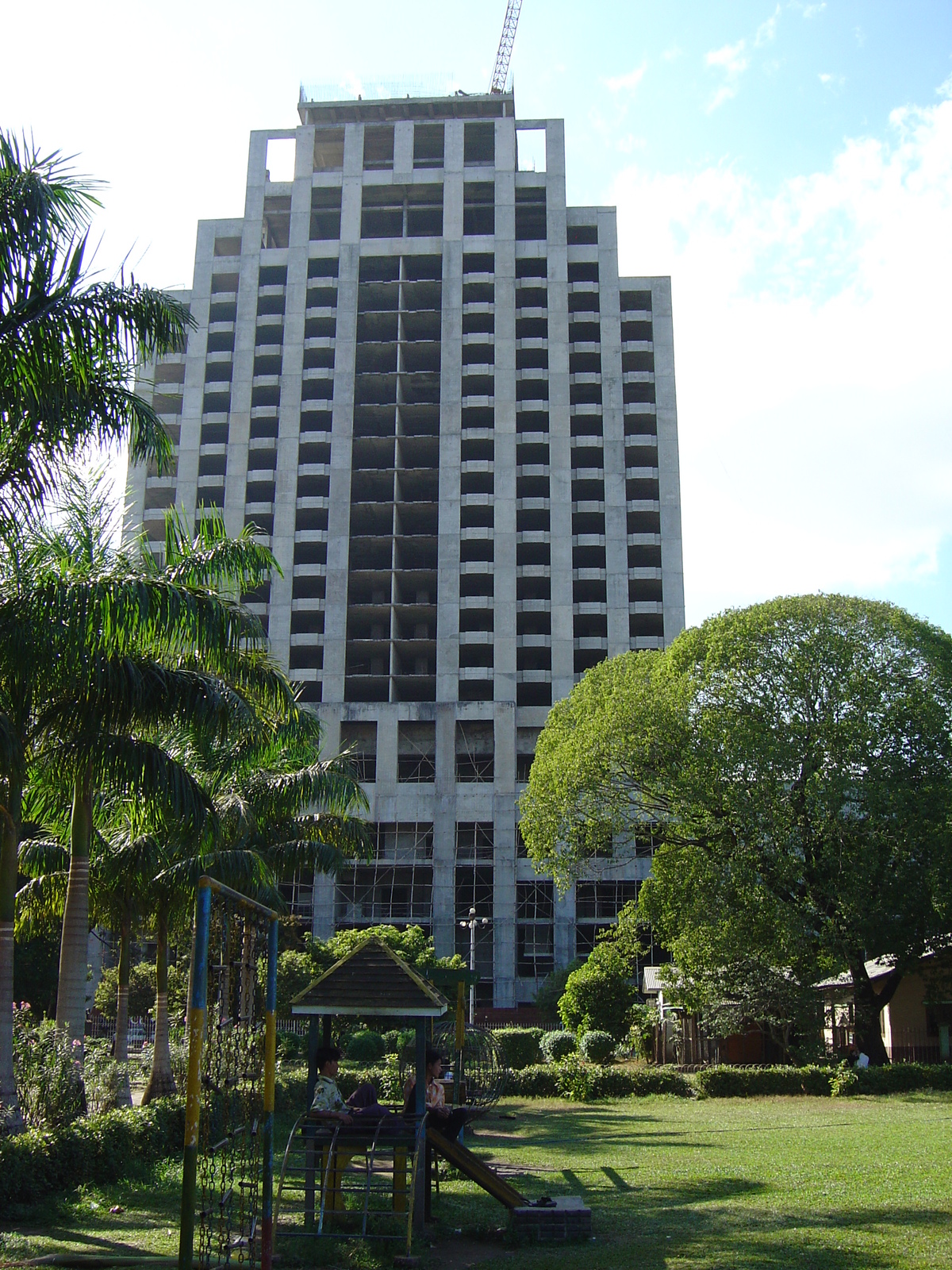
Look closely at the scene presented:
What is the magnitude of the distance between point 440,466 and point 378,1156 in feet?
207

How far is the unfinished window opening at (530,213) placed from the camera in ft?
267

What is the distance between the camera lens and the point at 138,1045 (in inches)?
1779

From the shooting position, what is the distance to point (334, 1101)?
12.5 meters

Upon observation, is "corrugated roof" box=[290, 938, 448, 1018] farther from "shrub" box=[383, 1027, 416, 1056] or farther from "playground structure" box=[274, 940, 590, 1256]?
"shrub" box=[383, 1027, 416, 1056]

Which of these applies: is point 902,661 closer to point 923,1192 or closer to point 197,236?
point 923,1192

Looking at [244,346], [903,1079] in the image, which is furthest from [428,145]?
[903,1079]

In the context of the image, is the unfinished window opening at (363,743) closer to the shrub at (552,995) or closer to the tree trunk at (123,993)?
the shrub at (552,995)

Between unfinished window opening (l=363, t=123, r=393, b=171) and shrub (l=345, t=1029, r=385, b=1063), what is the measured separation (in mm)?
66864

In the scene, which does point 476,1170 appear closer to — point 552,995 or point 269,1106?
point 269,1106

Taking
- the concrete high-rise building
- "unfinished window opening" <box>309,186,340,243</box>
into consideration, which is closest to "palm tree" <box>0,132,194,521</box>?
the concrete high-rise building

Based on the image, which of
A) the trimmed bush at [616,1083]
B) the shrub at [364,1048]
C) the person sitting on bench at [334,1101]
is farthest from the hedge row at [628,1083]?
the person sitting on bench at [334,1101]

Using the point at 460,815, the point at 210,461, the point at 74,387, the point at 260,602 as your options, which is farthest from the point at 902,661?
the point at 210,461

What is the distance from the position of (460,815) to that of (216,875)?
4428 cm

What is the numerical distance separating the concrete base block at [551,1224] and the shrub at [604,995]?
2439 cm
